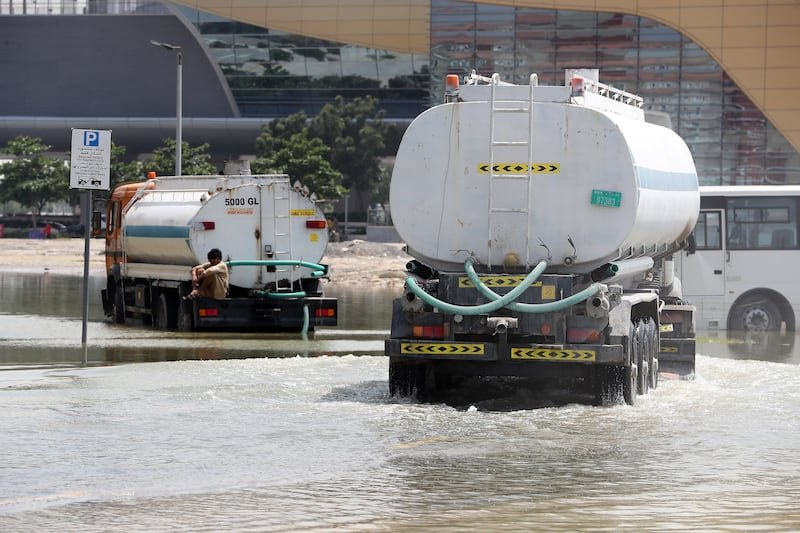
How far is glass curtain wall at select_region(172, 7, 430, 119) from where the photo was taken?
99125mm

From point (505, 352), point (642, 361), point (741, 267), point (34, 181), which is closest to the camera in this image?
point (505, 352)

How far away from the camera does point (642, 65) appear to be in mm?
74500

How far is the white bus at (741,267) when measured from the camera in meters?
26.9

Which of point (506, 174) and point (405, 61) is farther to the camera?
point (405, 61)

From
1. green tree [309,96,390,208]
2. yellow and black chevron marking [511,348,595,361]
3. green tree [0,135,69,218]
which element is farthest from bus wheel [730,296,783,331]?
green tree [0,135,69,218]

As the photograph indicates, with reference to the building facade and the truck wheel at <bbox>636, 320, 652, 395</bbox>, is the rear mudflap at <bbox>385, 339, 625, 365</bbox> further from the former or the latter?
the building facade

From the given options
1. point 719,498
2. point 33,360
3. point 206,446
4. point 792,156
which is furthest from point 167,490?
point 792,156

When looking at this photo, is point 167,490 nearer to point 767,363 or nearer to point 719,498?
point 719,498

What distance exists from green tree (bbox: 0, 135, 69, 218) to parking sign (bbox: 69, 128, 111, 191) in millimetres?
63508

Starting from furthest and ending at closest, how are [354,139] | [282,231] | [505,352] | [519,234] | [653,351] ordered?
1. [354,139]
2. [282,231]
3. [653,351]
4. [519,234]
5. [505,352]

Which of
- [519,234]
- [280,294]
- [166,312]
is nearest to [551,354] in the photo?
[519,234]

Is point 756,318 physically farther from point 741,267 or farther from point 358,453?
point 358,453

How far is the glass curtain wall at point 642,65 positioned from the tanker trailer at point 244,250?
156 ft

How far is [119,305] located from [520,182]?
49.0 ft
